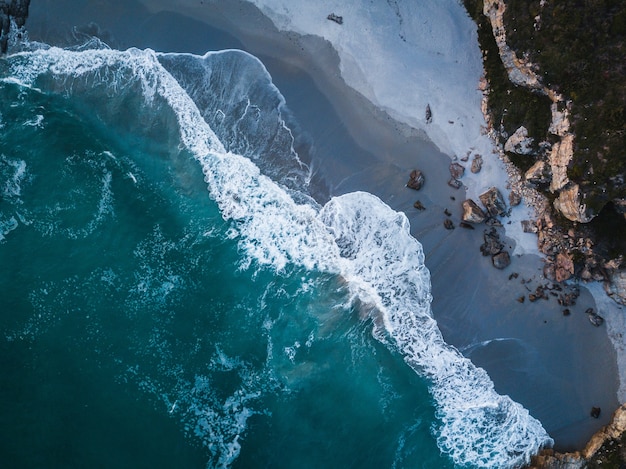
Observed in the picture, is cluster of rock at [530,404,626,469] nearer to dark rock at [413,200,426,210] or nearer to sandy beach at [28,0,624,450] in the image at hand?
sandy beach at [28,0,624,450]

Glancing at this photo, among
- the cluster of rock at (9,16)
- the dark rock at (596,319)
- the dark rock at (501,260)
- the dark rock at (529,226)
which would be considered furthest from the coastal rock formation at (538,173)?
the cluster of rock at (9,16)

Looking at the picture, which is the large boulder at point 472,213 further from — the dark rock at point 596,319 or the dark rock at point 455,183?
the dark rock at point 596,319

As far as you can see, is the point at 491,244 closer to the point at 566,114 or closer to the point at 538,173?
the point at 538,173

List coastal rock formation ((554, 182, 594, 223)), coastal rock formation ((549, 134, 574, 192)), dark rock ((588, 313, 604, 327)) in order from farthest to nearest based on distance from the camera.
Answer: dark rock ((588, 313, 604, 327)), coastal rock formation ((554, 182, 594, 223)), coastal rock formation ((549, 134, 574, 192))

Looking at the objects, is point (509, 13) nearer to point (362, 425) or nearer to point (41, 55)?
point (362, 425)

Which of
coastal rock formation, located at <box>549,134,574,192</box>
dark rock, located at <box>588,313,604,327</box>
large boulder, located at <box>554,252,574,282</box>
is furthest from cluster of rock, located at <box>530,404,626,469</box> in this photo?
coastal rock formation, located at <box>549,134,574,192</box>

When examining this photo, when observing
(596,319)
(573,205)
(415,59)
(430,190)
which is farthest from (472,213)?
(415,59)
